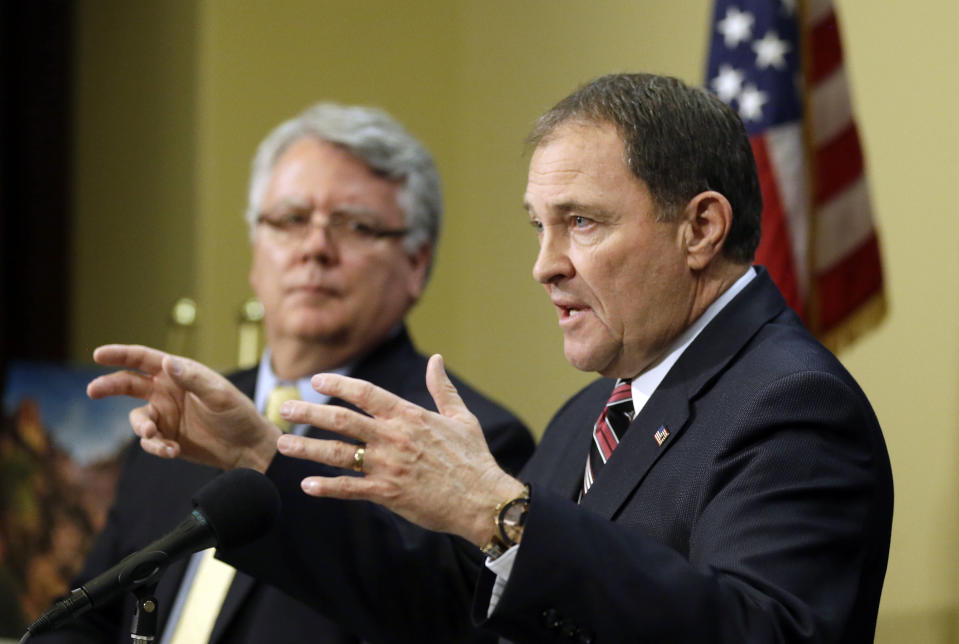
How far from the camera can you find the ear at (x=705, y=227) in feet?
6.15

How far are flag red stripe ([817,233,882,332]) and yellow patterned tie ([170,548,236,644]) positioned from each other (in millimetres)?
1503

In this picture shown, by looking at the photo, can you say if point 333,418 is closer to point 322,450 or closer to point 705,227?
point 322,450

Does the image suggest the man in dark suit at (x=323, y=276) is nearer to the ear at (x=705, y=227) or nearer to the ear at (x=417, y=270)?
the ear at (x=417, y=270)

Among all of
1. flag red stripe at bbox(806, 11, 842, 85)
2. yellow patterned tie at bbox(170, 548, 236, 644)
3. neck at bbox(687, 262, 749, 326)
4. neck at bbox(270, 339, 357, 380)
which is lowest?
yellow patterned tie at bbox(170, 548, 236, 644)

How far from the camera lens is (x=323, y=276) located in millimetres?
2906

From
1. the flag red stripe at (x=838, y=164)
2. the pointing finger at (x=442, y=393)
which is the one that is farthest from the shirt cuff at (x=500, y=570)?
the flag red stripe at (x=838, y=164)

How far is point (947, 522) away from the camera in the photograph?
289 centimetres

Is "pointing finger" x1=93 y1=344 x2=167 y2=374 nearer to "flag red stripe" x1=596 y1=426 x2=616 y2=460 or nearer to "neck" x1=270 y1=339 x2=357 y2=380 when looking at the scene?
"flag red stripe" x1=596 y1=426 x2=616 y2=460

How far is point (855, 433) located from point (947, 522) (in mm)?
1418

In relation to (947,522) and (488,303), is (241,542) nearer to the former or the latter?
(947,522)

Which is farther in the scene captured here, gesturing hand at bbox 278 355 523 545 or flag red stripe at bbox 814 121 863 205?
flag red stripe at bbox 814 121 863 205

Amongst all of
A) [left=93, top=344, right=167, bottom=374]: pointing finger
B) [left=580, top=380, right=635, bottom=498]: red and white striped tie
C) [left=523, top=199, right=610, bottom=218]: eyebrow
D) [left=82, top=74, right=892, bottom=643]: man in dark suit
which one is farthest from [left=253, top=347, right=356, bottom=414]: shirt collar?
[left=523, top=199, right=610, bottom=218]: eyebrow

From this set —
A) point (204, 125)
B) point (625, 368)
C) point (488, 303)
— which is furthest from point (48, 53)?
point (625, 368)

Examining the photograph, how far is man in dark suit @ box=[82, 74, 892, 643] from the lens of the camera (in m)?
1.49
